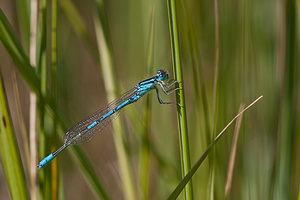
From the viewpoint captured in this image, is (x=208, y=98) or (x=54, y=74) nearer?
(x=54, y=74)

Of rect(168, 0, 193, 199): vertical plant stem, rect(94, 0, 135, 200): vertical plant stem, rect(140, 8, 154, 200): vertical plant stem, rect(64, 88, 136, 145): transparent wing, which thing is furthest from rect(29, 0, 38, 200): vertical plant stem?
rect(168, 0, 193, 199): vertical plant stem

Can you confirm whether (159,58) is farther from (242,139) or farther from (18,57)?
(18,57)

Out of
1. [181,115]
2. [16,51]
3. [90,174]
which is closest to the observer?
[181,115]

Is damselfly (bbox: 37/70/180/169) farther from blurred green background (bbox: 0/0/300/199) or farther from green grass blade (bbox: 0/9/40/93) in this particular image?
green grass blade (bbox: 0/9/40/93)

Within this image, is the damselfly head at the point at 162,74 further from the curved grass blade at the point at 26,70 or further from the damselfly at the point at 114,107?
the curved grass blade at the point at 26,70

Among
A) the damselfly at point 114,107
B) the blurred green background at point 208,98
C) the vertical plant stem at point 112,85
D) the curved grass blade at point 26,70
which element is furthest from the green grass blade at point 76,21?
the curved grass blade at point 26,70

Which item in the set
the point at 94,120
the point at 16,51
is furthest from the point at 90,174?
the point at 94,120

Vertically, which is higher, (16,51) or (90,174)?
(16,51)

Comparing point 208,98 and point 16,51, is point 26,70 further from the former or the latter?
point 208,98
